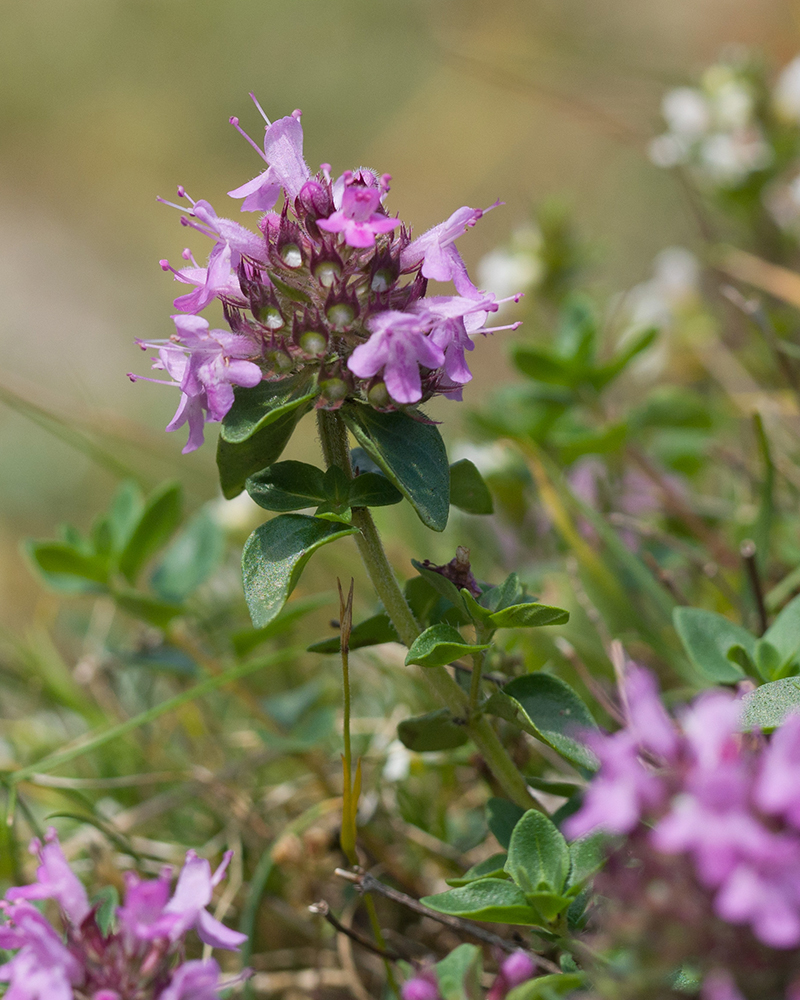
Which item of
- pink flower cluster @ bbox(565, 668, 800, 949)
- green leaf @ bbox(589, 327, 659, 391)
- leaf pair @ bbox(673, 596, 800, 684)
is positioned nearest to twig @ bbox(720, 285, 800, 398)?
green leaf @ bbox(589, 327, 659, 391)

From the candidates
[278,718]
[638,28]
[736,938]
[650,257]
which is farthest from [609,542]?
[638,28]

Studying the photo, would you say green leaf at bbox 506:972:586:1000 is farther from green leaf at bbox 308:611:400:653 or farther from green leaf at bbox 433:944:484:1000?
green leaf at bbox 308:611:400:653

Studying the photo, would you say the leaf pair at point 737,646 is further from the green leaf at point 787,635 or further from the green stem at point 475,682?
the green stem at point 475,682

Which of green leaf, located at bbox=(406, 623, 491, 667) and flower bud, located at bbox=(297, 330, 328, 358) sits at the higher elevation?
flower bud, located at bbox=(297, 330, 328, 358)

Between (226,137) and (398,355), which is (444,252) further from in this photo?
(226,137)

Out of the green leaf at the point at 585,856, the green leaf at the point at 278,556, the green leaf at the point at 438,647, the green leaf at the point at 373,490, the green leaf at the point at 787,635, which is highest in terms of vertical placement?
the green leaf at the point at 373,490

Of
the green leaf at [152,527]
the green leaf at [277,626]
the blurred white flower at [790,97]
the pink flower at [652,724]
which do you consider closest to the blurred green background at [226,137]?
the blurred white flower at [790,97]
